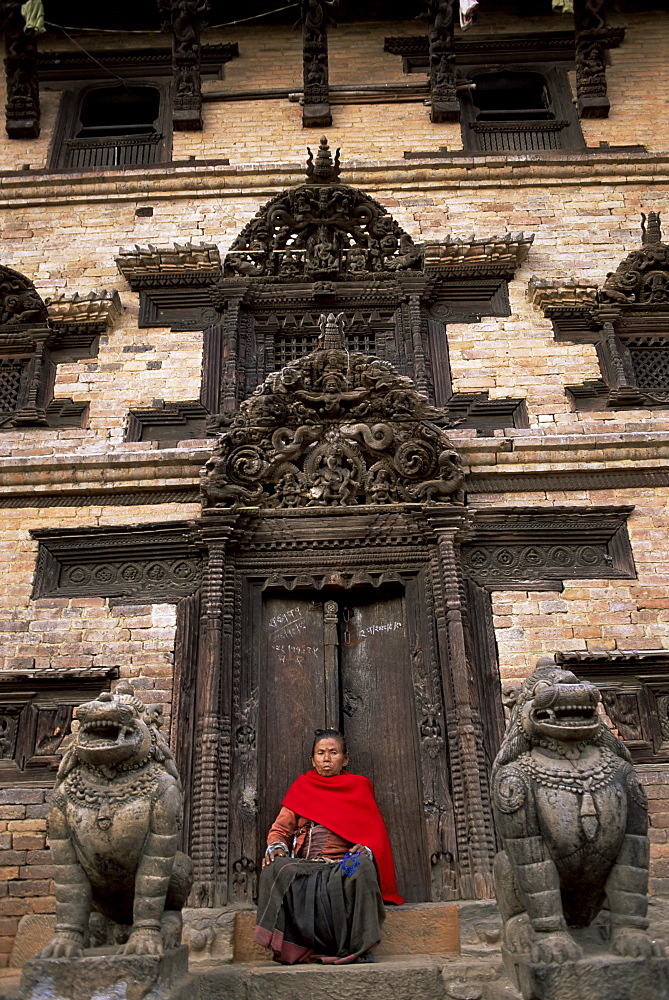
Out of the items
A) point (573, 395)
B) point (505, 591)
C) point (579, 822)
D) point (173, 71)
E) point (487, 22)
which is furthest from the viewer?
point (487, 22)

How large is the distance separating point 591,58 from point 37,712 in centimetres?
889

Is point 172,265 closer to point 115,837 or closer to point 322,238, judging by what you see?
point 322,238

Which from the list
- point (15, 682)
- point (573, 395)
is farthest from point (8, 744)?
point (573, 395)

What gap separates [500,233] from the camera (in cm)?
883

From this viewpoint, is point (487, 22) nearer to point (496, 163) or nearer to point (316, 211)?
point (496, 163)

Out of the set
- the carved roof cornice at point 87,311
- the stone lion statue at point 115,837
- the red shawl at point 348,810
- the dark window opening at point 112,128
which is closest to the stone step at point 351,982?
the stone lion statue at point 115,837

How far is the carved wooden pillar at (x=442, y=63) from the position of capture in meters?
9.80

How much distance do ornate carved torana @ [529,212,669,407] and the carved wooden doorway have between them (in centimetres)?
311

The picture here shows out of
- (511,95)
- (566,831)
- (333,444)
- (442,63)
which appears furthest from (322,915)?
(511,95)

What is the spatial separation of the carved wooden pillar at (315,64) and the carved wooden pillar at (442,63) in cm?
117

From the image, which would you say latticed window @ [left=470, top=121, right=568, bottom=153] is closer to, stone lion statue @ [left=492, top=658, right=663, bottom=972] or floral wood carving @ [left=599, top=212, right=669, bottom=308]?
floral wood carving @ [left=599, top=212, right=669, bottom=308]

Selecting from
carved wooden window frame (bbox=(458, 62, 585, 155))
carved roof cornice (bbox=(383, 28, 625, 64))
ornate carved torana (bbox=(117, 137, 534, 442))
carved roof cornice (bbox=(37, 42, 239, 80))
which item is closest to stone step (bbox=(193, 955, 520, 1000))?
ornate carved torana (bbox=(117, 137, 534, 442))

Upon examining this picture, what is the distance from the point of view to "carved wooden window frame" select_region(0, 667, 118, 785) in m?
6.21

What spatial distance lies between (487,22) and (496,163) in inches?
106
